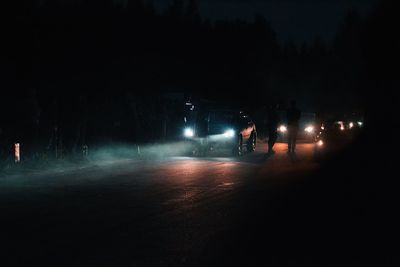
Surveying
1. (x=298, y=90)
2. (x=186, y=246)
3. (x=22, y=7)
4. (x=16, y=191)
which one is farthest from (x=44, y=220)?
(x=298, y=90)

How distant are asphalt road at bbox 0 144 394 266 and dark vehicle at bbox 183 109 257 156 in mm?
9583

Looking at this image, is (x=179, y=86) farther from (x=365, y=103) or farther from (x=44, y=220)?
(x=44, y=220)

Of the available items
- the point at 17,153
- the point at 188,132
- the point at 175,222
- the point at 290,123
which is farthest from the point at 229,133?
the point at 175,222

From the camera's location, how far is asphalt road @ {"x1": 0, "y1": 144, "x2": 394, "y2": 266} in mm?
8227

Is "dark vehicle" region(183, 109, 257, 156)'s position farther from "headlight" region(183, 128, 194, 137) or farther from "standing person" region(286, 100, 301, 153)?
"standing person" region(286, 100, 301, 153)

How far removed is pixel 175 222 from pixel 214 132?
61.0 feet

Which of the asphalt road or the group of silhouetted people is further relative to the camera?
the group of silhouetted people

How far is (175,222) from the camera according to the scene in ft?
34.8

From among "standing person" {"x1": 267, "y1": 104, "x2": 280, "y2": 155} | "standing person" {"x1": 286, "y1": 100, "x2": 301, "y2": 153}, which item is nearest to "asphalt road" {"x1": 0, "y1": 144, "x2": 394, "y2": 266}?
"standing person" {"x1": 286, "y1": 100, "x2": 301, "y2": 153}

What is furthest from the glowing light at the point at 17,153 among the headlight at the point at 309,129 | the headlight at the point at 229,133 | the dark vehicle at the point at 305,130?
the headlight at the point at 309,129

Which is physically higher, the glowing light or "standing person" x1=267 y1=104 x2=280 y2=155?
"standing person" x1=267 y1=104 x2=280 y2=155

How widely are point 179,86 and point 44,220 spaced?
53.9 metres

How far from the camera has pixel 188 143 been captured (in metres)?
28.5

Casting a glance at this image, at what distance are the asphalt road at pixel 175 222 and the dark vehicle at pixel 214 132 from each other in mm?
9583
